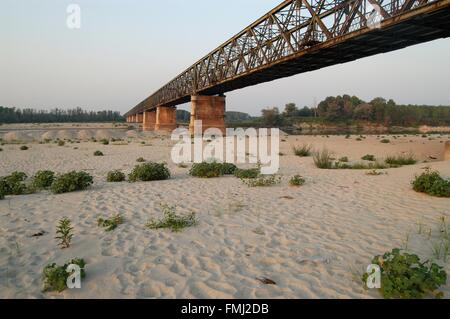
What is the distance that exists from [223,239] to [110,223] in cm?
224

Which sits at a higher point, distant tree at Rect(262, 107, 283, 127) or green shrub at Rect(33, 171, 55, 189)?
distant tree at Rect(262, 107, 283, 127)

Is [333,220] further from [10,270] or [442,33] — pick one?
[442,33]

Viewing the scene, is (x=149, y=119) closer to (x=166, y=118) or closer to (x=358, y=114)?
(x=166, y=118)

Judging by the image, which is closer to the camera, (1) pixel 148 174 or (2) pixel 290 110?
(1) pixel 148 174

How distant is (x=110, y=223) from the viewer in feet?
19.3

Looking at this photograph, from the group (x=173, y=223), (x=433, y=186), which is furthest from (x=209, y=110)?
(x=173, y=223)

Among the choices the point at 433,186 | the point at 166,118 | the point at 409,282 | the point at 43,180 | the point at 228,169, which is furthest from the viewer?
the point at 166,118

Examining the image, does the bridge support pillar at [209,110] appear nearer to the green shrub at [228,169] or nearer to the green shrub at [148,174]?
the green shrub at [228,169]

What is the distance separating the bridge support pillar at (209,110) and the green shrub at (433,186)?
1277 inches

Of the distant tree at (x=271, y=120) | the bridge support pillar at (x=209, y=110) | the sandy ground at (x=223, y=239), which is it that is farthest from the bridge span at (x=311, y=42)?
the distant tree at (x=271, y=120)

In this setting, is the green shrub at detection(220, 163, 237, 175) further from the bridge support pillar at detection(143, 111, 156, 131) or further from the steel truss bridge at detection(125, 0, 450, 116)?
the bridge support pillar at detection(143, 111, 156, 131)

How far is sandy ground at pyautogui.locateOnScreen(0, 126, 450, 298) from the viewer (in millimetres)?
3760

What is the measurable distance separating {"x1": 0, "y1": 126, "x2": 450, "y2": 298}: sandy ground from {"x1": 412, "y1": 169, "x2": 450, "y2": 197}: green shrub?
0.25m

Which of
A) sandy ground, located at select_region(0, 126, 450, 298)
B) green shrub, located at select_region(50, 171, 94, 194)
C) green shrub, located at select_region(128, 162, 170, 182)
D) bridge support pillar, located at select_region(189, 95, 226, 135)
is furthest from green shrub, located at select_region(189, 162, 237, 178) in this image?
bridge support pillar, located at select_region(189, 95, 226, 135)
